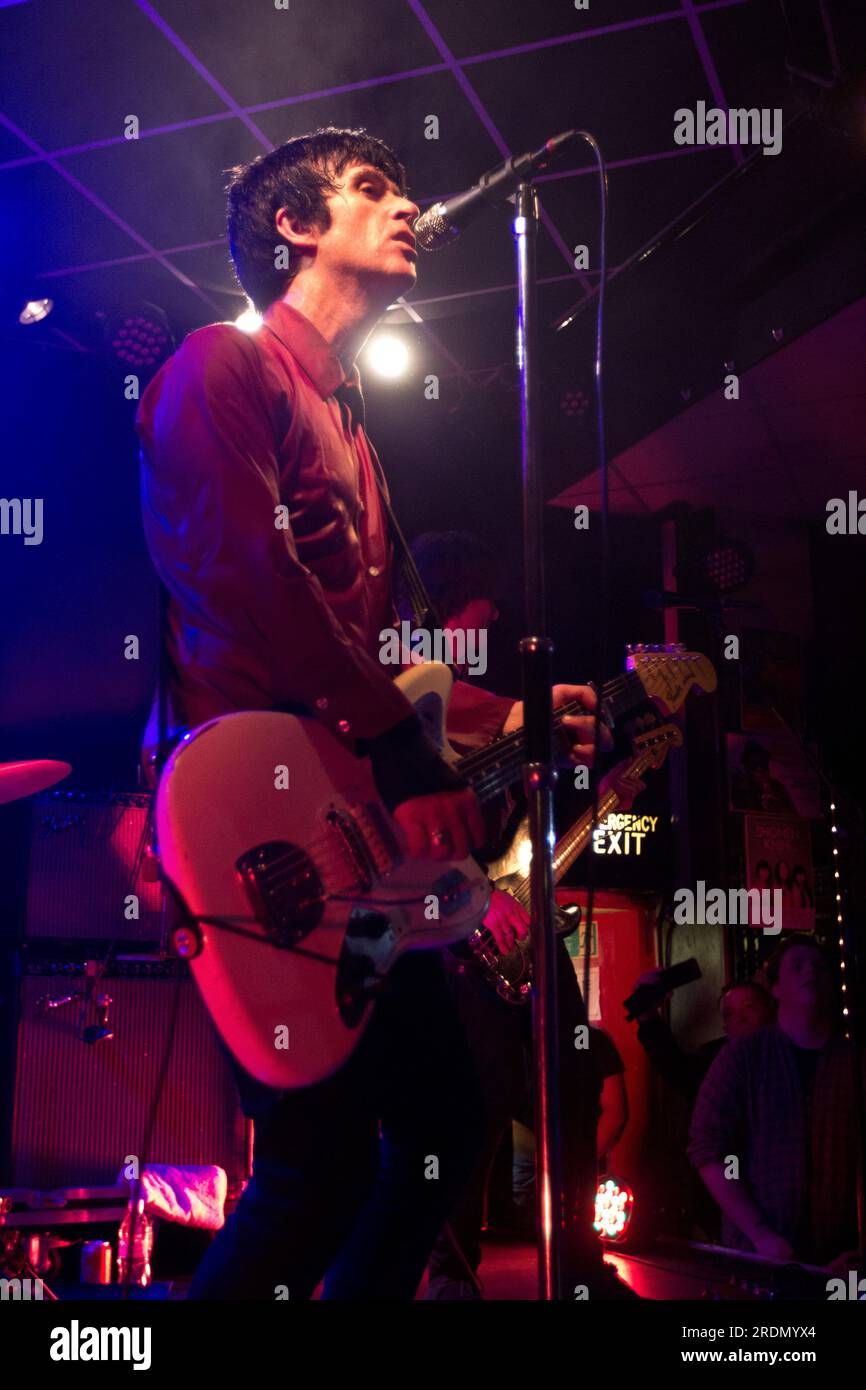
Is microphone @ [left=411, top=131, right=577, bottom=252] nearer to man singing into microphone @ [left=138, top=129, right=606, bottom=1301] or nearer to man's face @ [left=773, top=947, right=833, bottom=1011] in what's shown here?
man singing into microphone @ [left=138, top=129, right=606, bottom=1301]

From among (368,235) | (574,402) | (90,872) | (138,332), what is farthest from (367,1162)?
(574,402)

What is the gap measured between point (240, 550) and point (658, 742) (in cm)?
209

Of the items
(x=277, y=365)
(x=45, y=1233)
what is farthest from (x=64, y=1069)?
(x=277, y=365)

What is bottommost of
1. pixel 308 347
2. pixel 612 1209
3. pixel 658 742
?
pixel 612 1209

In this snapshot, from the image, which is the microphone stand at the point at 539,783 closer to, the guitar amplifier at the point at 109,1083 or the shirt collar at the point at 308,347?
the shirt collar at the point at 308,347

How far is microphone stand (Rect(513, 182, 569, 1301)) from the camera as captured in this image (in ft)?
5.71

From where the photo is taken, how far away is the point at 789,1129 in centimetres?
405

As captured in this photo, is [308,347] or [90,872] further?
[90,872]

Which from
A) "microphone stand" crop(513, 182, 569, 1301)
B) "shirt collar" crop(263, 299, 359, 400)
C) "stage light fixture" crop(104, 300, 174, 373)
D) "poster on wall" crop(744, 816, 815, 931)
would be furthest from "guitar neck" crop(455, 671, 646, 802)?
"poster on wall" crop(744, 816, 815, 931)

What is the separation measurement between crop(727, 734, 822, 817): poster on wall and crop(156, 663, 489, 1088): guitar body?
576 centimetres

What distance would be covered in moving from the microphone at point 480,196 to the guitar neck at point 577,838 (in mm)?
1863

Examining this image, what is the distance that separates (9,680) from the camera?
552 cm

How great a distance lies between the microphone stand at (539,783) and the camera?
174 centimetres

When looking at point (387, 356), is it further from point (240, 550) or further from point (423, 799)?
point (423, 799)
